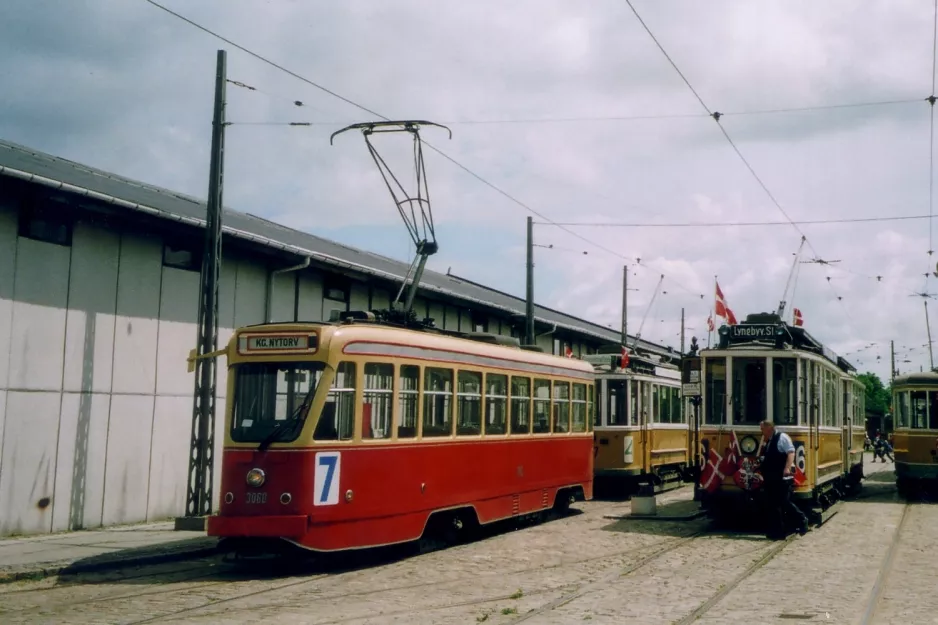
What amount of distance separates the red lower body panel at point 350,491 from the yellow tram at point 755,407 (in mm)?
3863

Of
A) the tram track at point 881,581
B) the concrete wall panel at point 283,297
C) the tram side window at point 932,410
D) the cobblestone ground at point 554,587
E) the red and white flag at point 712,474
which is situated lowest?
the cobblestone ground at point 554,587

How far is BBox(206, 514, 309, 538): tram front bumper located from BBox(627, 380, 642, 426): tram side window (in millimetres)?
12459

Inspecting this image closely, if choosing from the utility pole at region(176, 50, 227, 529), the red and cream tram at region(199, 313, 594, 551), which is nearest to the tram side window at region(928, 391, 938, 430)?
the red and cream tram at region(199, 313, 594, 551)

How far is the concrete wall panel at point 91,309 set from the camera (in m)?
15.0

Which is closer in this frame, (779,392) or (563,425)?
(779,392)

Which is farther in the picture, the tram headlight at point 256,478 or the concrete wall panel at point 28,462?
the concrete wall panel at point 28,462

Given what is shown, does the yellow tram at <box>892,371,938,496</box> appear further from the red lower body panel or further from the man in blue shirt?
the red lower body panel

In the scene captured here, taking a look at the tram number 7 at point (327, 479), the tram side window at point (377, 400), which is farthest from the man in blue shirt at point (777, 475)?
the tram number 7 at point (327, 479)

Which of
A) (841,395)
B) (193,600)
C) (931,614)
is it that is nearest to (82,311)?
(193,600)

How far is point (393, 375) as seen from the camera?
12164 mm

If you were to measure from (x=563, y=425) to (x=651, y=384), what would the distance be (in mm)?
6361

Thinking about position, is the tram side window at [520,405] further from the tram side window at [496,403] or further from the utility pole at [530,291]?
the utility pole at [530,291]

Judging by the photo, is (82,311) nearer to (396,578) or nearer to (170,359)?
(170,359)

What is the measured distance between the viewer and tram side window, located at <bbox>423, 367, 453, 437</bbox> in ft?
42.1
